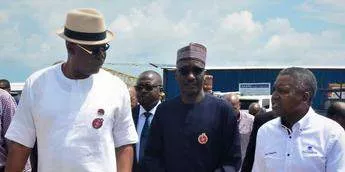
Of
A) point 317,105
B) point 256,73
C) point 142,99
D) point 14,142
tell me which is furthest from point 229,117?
point 256,73

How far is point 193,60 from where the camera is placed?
437 centimetres

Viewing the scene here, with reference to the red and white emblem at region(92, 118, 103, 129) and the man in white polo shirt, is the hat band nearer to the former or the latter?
the red and white emblem at region(92, 118, 103, 129)

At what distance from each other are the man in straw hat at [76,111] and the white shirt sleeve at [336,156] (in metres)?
1.26

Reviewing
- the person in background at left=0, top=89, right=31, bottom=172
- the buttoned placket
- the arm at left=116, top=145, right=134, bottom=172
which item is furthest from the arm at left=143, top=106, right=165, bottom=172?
the person in background at left=0, top=89, right=31, bottom=172

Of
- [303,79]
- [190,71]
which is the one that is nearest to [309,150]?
[303,79]

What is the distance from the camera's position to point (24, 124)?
11.8 feet

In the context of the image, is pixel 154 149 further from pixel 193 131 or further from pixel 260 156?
pixel 260 156

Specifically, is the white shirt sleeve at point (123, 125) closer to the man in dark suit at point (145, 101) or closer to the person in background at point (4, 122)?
the person in background at point (4, 122)

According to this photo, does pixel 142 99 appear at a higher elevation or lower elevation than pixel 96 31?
lower

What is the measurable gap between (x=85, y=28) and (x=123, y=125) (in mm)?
603

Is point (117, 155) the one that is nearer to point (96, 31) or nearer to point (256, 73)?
point (96, 31)

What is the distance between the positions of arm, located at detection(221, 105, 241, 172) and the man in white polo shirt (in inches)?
5.6

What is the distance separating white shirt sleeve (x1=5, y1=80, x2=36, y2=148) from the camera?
11.8ft

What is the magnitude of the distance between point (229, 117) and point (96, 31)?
1206mm
